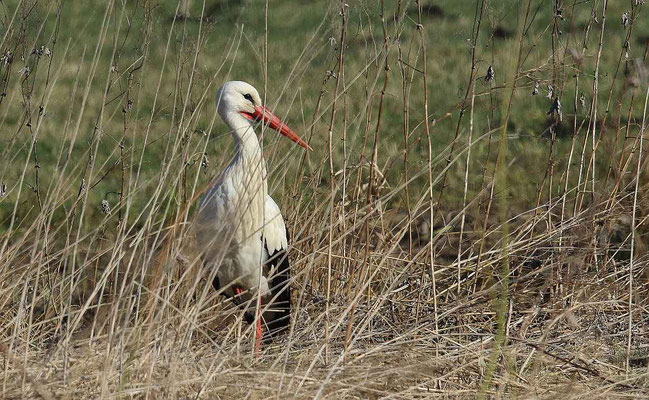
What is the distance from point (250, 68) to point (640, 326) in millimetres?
6069

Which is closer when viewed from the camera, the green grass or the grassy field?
the grassy field

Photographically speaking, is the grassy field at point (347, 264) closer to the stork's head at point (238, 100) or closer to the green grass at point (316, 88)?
the stork's head at point (238, 100)

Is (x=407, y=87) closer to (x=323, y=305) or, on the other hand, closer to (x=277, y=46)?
(x=323, y=305)

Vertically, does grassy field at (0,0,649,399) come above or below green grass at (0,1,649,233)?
above

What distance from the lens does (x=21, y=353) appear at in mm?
2406

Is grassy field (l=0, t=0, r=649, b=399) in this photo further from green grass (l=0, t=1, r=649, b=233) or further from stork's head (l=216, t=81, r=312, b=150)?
green grass (l=0, t=1, r=649, b=233)

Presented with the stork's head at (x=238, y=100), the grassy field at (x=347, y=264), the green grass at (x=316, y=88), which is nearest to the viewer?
the grassy field at (x=347, y=264)

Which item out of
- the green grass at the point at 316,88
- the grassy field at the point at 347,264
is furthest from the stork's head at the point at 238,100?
the green grass at the point at 316,88

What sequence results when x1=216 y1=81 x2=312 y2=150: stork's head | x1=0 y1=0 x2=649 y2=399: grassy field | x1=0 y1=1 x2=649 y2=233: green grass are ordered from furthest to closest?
Result: x1=0 y1=1 x2=649 y2=233: green grass
x1=216 y1=81 x2=312 y2=150: stork's head
x1=0 y1=0 x2=649 y2=399: grassy field

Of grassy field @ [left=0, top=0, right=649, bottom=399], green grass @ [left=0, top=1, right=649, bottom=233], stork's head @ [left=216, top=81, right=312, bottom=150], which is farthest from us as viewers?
green grass @ [left=0, top=1, right=649, bottom=233]

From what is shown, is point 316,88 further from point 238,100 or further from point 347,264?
point 347,264

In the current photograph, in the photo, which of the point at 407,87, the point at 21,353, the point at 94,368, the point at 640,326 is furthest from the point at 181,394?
the point at 640,326

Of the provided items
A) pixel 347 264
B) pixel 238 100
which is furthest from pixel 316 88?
pixel 347 264

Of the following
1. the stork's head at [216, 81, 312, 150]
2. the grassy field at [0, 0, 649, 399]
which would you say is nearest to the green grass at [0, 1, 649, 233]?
the grassy field at [0, 0, 649, 399]
